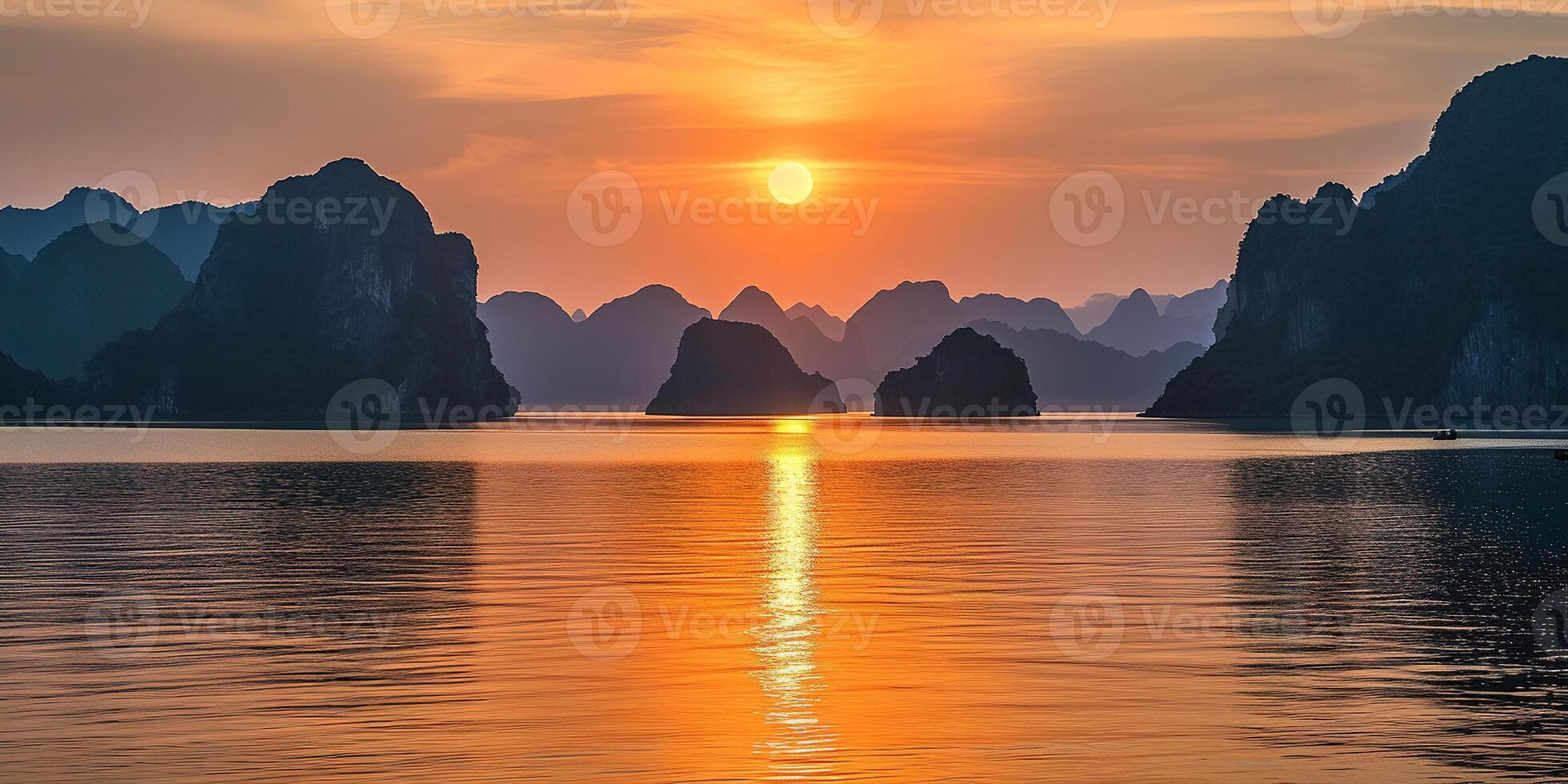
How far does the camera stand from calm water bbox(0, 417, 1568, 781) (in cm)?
2611

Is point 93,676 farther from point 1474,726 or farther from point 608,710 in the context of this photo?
point 1474,726

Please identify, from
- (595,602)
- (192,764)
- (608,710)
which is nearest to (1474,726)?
(608,710)

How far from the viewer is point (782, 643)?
38.6 m

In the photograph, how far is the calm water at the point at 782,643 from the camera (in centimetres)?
2611

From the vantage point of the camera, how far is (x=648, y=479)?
12719 centimetres

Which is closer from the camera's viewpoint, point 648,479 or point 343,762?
point 343,762

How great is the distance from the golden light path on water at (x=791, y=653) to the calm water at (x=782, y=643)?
0.15 m

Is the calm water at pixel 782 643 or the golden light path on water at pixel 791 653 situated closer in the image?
the calm water at pixel 782 643

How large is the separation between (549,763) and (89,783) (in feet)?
22.5

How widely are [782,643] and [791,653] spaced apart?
1.61m

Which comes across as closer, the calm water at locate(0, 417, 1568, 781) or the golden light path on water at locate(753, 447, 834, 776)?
the calm water at locate(0, 417, 1568, 781)

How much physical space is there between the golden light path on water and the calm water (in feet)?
0.48

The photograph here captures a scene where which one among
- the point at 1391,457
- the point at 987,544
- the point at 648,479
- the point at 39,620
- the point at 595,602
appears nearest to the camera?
the point at 39,620

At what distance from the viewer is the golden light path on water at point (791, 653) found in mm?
26250
